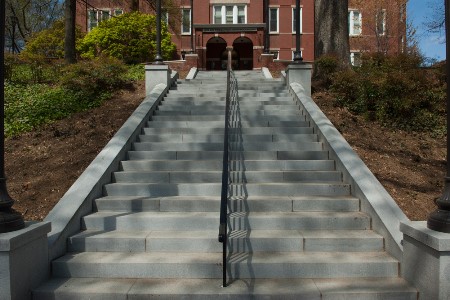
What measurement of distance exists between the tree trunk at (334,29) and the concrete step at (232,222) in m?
8.64

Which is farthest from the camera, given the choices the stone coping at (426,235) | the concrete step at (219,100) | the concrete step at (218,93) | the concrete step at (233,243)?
the concrete step at (218,93)

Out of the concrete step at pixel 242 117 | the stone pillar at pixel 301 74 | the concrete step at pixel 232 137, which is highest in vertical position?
the stone pillar at pixel 301 74

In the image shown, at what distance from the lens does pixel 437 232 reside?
12.3 ft

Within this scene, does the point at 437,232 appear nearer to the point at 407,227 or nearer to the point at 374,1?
the point at 407,227

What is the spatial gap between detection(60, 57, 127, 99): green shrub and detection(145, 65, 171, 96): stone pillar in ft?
5.33

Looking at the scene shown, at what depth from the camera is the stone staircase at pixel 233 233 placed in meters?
4.25

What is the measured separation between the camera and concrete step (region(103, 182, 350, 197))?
19.9 feet

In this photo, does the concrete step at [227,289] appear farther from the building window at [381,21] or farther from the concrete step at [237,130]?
the building window at [381,21]

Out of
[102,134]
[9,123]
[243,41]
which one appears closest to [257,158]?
[102,134]

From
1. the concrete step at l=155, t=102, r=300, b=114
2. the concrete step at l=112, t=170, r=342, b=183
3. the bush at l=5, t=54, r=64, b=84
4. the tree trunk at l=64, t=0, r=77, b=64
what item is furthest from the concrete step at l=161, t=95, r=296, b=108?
the tree trunk at l=64, t=0, r=77, b=64

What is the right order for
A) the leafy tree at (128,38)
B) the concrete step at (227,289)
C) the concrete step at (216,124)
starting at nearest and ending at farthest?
the concrete step at (227,289)
the concrete step at (216,124)
the leafy tree at (128,38)

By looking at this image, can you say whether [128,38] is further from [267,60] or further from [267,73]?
[267,73]

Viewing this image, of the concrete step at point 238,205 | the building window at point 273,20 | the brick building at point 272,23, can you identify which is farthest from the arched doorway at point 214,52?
the concrete step at point 238,205

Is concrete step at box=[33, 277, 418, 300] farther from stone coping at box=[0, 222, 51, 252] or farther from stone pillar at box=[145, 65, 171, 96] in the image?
stone pillar at box=[145, 65, 171, 96]
